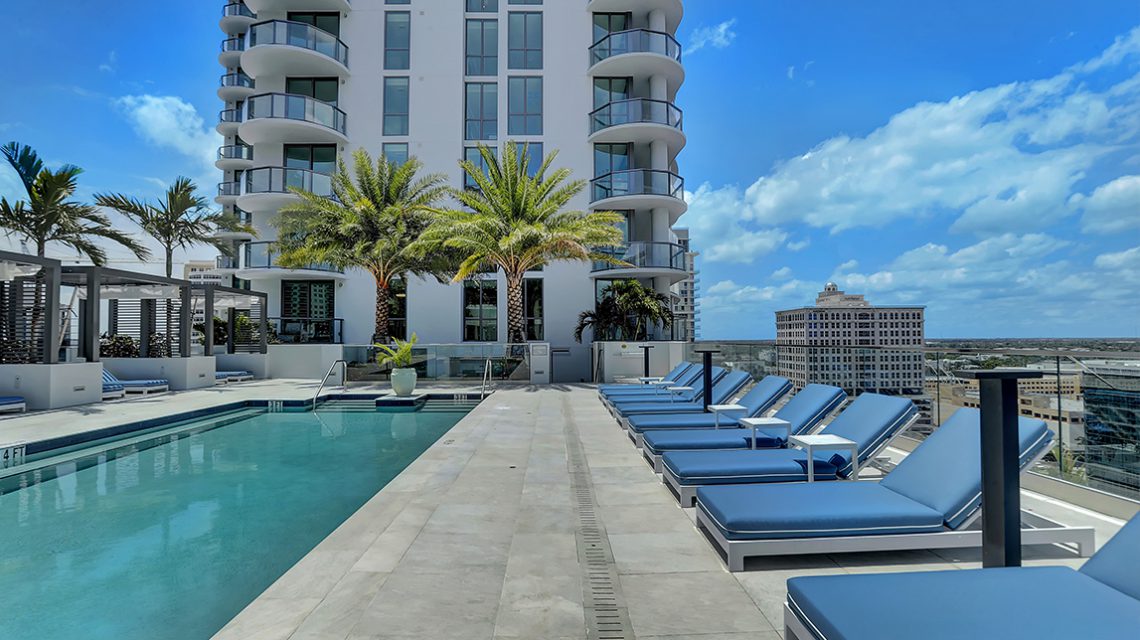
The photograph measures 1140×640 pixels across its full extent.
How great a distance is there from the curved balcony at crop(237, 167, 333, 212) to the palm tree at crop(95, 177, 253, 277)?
1149mm

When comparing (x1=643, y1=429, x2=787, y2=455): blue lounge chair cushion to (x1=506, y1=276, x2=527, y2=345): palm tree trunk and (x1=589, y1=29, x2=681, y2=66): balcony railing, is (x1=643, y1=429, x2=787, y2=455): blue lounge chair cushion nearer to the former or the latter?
(x1=506, y1=276, x2=527, y2=345): palm tree trunk

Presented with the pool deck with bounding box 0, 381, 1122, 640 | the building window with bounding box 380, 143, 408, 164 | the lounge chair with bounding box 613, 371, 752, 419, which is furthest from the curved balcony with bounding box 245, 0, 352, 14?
the pool deck with bounding box 0, 381, 1122, 640

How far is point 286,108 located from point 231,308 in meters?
7.62

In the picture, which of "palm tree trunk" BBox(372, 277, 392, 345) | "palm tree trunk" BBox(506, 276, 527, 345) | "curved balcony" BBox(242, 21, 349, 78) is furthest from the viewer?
"curved balcony" BBox(242, 21, 349, 78)

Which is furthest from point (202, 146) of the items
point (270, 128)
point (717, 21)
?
point (717, 21)

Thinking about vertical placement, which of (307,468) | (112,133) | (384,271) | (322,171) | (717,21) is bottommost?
(307,468)

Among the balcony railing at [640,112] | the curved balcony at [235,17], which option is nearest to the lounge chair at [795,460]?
the balcony railing at [640,112]

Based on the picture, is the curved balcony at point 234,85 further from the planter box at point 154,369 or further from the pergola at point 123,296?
the planter box at point 154,369

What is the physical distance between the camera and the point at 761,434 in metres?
5.95

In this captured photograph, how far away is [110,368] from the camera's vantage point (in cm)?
1561

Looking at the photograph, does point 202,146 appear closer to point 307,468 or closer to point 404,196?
point 404,196

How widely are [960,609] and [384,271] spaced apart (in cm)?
1831

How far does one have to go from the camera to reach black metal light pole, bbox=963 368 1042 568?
105 inches

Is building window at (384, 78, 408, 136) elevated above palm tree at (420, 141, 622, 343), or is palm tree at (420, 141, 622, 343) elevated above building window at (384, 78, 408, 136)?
building window at (384, 78, 408, 136)
